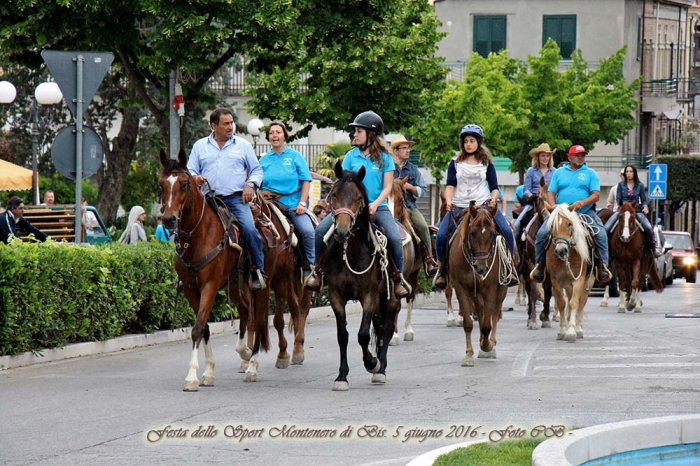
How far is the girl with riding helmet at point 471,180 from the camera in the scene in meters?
15.1

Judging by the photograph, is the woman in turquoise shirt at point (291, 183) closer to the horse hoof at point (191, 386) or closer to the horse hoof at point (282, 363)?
Result: the horse hoof at point (282, 363)

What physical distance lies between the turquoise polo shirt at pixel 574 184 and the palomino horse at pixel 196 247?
6938 millimetres

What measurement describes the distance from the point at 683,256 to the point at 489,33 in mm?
20644

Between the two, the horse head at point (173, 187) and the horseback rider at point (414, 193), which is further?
the horseback rider at point (414, 193)

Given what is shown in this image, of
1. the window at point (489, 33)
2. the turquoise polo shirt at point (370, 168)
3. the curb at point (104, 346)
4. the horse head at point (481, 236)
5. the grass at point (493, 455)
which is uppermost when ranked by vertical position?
the window at point (489, 33)

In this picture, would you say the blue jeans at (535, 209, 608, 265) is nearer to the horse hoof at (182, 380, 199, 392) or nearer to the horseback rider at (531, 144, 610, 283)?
the horseback rider at (531, 144, 610, 283)

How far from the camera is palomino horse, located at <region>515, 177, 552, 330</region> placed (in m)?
20.1

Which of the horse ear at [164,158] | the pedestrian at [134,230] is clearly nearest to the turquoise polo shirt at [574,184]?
the horse ear at [164,158]

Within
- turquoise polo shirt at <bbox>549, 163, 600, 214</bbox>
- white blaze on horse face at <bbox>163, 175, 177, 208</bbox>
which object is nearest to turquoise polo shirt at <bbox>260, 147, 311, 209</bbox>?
white blaze on horse face at <bbox>163, 175, 177, 208</bbox>

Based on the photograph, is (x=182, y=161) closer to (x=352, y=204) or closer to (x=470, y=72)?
(x=352, y=204)

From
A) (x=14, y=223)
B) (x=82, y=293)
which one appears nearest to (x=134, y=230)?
(x=14, y=223)

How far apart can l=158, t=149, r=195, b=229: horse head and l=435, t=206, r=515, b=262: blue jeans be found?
12.7 feet

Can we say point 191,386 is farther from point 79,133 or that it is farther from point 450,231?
point 79,133

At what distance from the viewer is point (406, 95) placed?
34.4m
